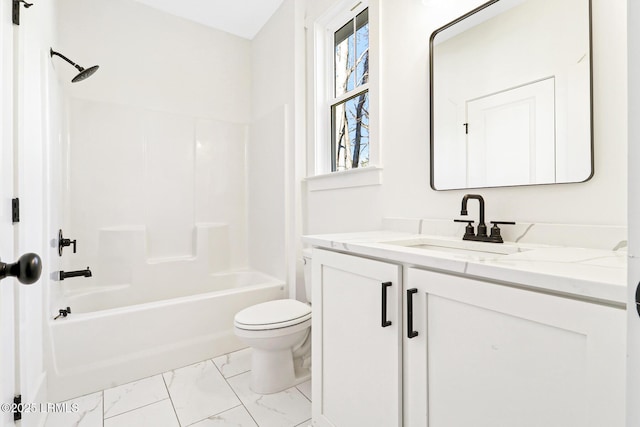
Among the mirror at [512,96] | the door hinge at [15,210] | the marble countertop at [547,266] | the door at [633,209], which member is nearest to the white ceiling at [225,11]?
the mirror at [512,96]

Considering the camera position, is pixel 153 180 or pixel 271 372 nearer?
pixel 271 372

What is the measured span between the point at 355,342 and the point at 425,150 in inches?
37.3

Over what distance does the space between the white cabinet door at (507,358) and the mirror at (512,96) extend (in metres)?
0.61

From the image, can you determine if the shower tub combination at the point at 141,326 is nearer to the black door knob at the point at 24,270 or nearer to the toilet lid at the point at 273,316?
the toilet lid at the point at 273,316

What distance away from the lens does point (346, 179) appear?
196 centimetres

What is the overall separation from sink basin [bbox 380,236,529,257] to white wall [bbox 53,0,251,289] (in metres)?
2.08

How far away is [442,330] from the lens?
844 mm

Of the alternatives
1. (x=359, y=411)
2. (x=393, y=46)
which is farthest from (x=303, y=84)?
(x=359, y=411)

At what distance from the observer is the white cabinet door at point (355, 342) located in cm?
98

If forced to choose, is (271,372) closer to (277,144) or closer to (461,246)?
(461,246)

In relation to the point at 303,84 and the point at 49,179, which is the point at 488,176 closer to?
the point at 303,84

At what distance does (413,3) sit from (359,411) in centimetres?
186

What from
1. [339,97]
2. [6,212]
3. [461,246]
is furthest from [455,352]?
[339,97]

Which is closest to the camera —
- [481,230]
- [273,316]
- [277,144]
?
[481,230]
